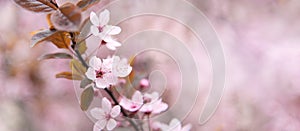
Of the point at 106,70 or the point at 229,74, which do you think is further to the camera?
the point at 229,74

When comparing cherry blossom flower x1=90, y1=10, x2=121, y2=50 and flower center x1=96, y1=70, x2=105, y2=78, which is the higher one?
cherry blossom flower x1=90, y1=10, x2=121, y2=50

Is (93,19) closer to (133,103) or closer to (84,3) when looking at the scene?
(84,3)

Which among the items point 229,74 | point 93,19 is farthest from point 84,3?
point 229,74

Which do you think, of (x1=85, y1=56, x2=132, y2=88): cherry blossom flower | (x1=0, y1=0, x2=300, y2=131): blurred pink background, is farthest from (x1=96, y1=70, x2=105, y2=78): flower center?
(x1=0, y1=0, x2=300, y2=131): blurred pink background

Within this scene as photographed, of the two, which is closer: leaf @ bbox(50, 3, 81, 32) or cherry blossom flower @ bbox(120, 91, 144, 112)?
leaf @ bbox(50, 3, 81, 32)

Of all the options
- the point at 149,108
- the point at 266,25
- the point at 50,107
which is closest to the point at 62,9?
the point at 149,108

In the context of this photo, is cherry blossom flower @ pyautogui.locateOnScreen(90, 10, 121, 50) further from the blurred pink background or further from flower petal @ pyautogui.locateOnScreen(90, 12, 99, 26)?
the blurred pink background
